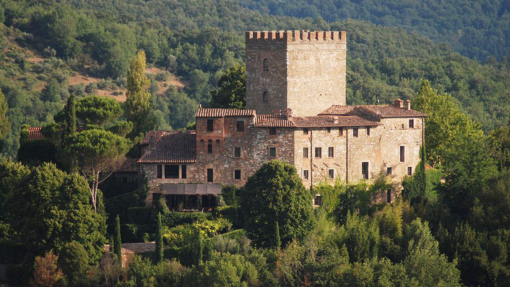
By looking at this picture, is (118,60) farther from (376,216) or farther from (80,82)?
(376,216)

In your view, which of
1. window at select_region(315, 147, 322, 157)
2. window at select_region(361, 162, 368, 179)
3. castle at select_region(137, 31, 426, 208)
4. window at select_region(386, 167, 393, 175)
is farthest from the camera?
window at select_region(386, 167, 393, 175)

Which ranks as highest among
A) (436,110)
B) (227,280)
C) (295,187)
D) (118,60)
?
(118,60)

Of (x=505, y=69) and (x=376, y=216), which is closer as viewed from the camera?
(x=376, y=216)

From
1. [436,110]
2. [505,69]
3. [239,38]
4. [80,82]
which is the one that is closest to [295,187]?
[436,110]

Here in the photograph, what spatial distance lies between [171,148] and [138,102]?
1061cm

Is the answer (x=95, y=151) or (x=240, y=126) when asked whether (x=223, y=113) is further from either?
(x=95, y=151)

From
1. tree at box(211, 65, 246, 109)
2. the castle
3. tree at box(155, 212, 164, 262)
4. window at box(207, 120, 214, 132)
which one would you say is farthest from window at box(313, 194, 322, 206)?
tree at box(211, 65, 246, 109)

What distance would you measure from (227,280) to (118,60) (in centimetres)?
6087

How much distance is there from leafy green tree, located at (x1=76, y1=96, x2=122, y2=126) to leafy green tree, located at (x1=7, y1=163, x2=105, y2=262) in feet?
30.1

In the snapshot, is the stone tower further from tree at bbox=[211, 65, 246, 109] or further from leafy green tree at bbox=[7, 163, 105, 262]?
leafy green tree at bbox=[7, 163, 105, 262]

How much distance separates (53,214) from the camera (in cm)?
5725

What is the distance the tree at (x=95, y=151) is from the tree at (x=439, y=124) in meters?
19.0

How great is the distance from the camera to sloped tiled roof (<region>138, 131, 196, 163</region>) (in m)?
61.9

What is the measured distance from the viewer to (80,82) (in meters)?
109
